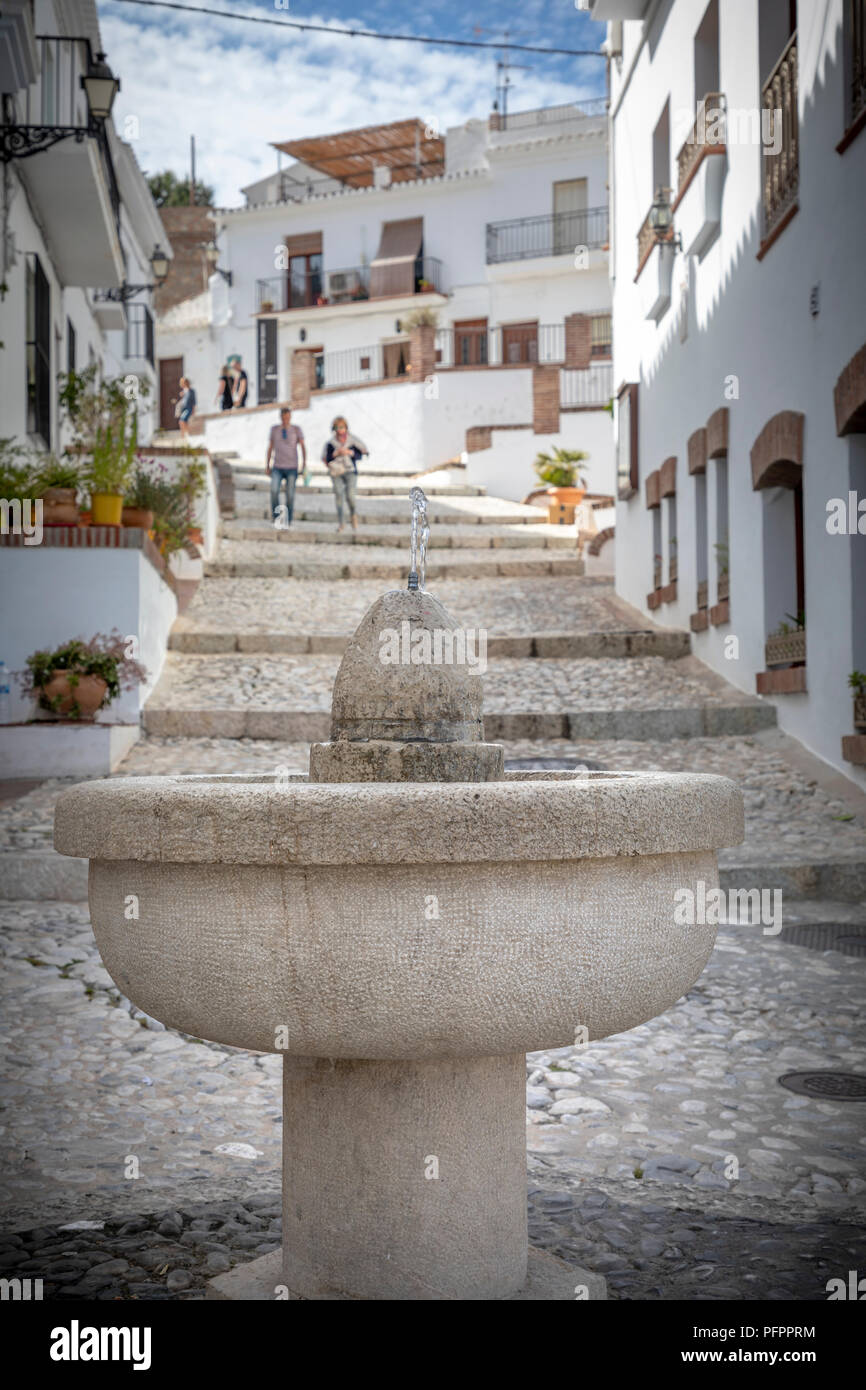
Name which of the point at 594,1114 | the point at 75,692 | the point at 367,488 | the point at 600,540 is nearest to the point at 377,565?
the point at 600,540

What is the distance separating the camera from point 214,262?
38219 millimetres

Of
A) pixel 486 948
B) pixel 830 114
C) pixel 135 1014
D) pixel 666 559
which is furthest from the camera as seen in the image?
pixel 666 559

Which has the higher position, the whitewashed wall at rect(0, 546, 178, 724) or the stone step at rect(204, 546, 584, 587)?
the stone step at rect(204, 546, 584, 587)

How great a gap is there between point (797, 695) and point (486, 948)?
752cm

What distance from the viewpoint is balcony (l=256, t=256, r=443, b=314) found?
3478 centimetres

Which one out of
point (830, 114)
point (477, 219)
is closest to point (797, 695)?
point (830, 114)

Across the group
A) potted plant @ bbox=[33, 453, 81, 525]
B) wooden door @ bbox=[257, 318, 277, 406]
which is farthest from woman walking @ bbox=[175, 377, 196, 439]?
potted plant @ bbox=[33, 453, 81, 525]

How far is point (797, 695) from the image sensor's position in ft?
30.8

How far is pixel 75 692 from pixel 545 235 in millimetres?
27721

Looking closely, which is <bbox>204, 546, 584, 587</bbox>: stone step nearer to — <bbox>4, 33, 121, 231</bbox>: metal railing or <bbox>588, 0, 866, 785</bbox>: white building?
<bbox>588, 0, 866, 785</bbox>: white building

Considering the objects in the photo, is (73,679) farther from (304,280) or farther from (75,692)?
(304,280)

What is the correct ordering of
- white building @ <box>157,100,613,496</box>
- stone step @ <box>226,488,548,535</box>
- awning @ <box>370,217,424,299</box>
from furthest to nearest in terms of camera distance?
1. awning @ <box>370,217,424,299</box>
2. white building @ <box>157,100,613,496</box>
3. stone step @ <box>226,488,548,535</box>

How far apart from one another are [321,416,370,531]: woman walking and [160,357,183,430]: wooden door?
21.6 metres

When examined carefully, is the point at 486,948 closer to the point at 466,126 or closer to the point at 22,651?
the point at 22,651
